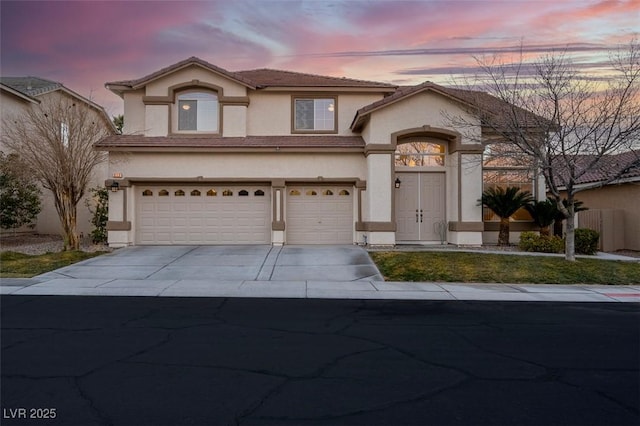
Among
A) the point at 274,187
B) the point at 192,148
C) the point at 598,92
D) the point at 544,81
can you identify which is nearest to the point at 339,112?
the point at 274,187

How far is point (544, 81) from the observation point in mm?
14531

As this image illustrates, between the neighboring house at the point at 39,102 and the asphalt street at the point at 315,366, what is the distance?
1580 centimetres

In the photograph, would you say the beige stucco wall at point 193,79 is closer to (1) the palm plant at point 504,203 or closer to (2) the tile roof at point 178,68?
(2) the tile roof at point 178,68

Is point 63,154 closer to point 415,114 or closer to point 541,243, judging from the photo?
point 415,114

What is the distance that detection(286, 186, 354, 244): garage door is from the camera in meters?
18.6

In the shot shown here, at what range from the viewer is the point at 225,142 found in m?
18.3

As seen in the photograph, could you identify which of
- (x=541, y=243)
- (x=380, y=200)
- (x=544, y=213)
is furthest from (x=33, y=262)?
(x=544, y=213)

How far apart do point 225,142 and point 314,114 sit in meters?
4.12

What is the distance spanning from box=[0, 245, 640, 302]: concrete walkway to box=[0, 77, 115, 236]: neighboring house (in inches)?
356

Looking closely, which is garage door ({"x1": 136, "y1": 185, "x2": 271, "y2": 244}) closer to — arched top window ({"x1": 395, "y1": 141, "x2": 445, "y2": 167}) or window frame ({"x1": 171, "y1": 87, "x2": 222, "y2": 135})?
window frame ({"x1": 171, "y1": 87, "x2": 222, "y2": 135})

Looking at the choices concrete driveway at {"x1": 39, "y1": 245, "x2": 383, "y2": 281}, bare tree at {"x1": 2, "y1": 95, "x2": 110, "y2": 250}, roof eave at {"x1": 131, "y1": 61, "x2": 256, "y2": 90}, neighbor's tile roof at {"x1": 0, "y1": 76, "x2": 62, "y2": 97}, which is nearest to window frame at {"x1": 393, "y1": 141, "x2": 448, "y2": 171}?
concrete driveway at {"x1": 39, "y1": 245, "x2": 383, "y2": 281}

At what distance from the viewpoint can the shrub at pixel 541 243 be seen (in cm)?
1614

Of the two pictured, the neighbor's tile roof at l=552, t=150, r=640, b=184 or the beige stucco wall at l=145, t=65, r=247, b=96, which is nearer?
the neighbor's tile roof at l=552, t=150, r=640, b=184

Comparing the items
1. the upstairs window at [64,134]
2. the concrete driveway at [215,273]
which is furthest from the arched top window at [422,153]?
the upstairs window at [64,134]
